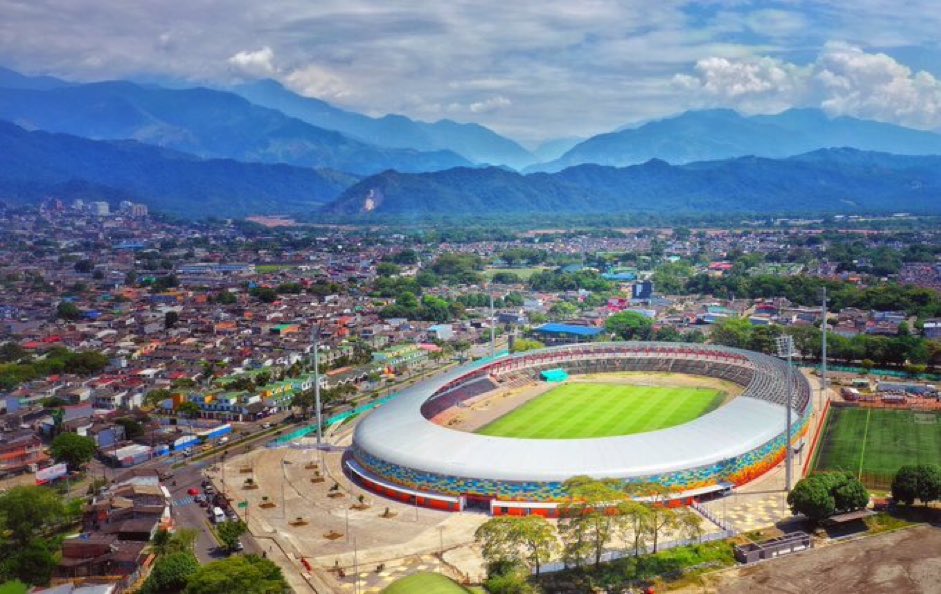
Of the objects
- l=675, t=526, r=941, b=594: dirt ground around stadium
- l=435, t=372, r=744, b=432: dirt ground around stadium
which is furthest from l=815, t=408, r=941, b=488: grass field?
l=435, t=372, r=744, b=432: dirt ground around stadium

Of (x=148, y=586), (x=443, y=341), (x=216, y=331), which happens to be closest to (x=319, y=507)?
(x=148, y=586)

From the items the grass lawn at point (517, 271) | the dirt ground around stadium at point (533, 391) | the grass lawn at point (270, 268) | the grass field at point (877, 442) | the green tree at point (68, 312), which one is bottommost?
the grass lawn at point (517, 271)

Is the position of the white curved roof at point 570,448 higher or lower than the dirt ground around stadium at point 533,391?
higher

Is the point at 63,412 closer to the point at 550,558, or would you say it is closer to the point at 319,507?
the point at 319,507

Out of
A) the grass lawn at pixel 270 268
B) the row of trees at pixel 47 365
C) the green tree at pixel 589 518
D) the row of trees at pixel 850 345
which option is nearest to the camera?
the green tree at pixel 589 518

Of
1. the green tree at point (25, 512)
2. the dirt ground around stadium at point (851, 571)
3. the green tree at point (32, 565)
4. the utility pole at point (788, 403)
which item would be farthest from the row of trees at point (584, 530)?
Result: the green tree at point (25, 512)

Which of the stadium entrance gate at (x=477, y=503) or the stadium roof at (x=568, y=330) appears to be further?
the stadium roof at (x=568, y=330)

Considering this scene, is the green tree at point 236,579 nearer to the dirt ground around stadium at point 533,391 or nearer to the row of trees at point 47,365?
the dirt ground around stadium at point 533,391
